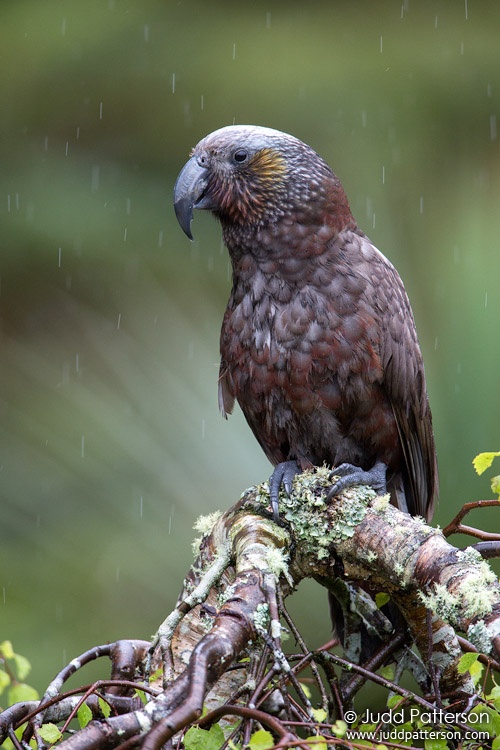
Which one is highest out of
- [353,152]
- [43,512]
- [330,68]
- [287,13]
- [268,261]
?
[287,13]

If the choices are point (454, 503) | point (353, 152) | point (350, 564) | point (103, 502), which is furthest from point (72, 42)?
point (350, 564)

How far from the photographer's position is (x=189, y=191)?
8.41 ft

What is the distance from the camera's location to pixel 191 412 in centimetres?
374

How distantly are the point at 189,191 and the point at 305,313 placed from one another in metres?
0.53

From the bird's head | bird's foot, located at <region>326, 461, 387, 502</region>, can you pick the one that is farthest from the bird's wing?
the bird's head

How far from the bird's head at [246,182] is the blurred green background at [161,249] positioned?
1052 mm

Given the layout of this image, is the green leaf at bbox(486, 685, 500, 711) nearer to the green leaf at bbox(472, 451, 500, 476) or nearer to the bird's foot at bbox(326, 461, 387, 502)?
the green leaf at bbox(472, 451, 500, 476)

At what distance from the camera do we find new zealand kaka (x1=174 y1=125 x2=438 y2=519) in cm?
250

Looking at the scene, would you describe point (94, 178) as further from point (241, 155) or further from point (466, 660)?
point (466, 660)

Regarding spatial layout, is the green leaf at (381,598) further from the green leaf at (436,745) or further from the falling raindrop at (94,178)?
the falling raindrop at (94,178)

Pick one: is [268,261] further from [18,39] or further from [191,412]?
[18,39]

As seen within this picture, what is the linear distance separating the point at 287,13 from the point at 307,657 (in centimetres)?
379

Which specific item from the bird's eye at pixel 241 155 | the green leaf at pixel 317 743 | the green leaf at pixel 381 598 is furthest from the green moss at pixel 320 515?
the bird's eye at pixel 241 155

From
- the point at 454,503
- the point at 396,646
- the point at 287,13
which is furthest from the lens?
the point at 287,13
